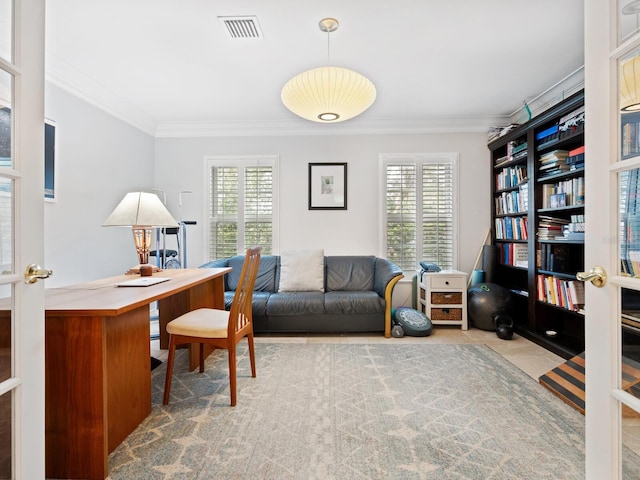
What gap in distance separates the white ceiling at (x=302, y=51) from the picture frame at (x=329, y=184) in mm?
881

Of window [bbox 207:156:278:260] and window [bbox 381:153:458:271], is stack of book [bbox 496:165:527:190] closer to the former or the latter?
window [bbox 381:153:458:271]

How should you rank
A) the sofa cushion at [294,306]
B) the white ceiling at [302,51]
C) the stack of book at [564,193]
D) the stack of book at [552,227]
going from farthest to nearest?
1. the sofa cushion at [294,306]
2. the stack of book at [552,227]
3. the stack of book at [564,193]
4. the white ceiling at [302,51]

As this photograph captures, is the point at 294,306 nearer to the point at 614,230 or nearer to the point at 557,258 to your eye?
the point at 557,258

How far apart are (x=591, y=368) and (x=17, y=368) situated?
5.56ft

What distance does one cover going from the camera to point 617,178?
893 millimetres

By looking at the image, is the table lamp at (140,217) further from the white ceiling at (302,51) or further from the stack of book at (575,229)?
the stack of book at (575,229)

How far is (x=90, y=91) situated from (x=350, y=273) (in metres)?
3.35

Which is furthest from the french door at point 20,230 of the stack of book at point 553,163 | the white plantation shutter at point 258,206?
the stack of book at point 553,163

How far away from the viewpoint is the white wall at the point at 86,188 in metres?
2.87

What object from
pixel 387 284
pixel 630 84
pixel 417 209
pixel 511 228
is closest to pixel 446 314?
pixel 387 284

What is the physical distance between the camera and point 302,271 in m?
3.95

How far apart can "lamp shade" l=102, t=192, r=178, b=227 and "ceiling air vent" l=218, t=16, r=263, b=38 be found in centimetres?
137

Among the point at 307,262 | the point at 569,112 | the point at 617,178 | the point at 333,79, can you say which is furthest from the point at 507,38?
the point at 307,262

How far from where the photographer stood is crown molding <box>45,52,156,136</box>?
9.17ft
